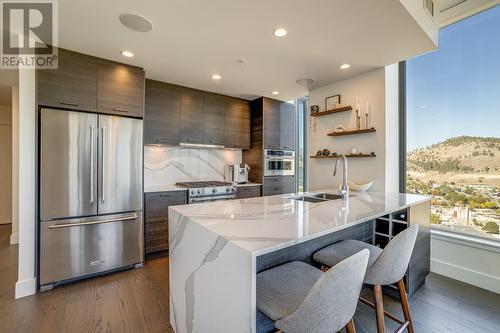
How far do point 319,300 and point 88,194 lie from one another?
8.52 ft

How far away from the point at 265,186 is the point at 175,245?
267cm

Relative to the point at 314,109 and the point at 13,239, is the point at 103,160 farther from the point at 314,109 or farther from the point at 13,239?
the point at 314,109

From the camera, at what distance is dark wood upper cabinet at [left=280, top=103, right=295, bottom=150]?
4.40 metres

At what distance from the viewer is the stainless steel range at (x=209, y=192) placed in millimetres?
3232

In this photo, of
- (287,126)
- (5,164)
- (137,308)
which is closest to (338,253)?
(137,308)

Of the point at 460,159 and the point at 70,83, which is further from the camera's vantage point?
the point at 460,159

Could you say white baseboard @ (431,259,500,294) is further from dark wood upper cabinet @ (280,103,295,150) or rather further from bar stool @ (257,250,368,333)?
dark wood upper cabinet @ (280,103,295,150)

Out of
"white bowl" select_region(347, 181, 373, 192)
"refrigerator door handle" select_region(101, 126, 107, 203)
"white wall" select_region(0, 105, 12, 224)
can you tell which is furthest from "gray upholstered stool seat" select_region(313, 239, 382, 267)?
"white wall" select_region(0, 105, 12, 224)

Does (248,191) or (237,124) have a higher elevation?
(237,124)

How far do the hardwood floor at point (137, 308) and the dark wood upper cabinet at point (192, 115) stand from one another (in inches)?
81.1

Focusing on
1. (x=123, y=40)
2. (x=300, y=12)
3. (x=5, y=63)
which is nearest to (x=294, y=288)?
(x=300, y=12)

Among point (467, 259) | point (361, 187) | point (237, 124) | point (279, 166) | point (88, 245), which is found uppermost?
point (237, 124)

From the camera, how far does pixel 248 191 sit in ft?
12.6

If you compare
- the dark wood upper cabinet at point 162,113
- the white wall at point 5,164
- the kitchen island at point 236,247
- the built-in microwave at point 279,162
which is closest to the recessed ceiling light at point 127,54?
the dark wood upper cabinet at point 162,113
